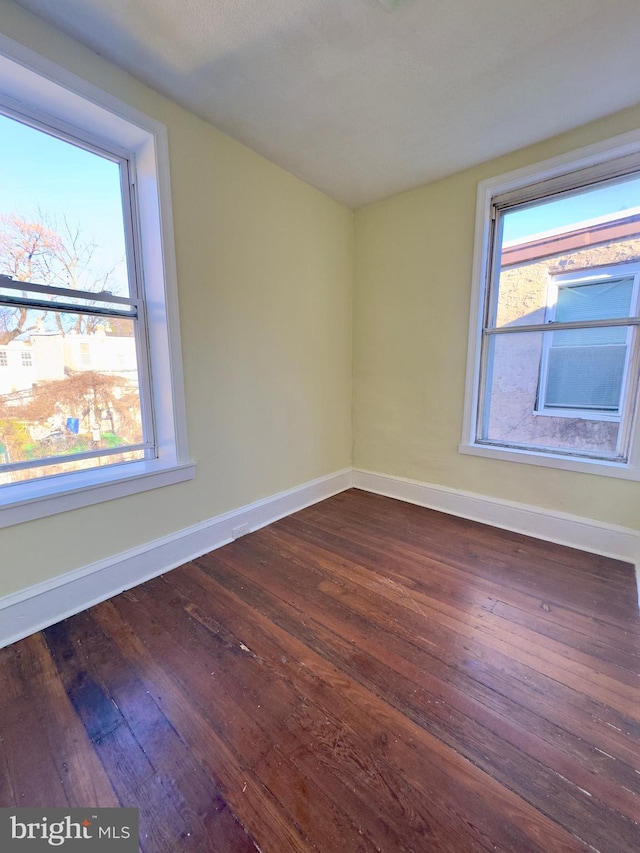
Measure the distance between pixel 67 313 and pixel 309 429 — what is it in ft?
5.91

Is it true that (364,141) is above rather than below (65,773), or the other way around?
above

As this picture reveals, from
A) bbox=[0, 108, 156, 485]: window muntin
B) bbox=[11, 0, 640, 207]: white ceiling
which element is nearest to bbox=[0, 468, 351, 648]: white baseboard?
bbox=[0, 108, 156, 485]: window muntin

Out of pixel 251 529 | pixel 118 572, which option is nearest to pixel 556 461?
pixel 251 529

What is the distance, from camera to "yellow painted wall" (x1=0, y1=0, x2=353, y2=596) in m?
1.60

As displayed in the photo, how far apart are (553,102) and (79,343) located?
111 inches

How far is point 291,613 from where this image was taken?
1632 millimetres

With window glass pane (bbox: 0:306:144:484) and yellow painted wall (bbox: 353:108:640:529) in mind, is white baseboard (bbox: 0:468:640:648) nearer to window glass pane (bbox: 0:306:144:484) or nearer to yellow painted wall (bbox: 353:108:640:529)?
yellow painted wall (bbox: 353:108:640:529)

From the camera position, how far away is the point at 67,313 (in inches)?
67.1

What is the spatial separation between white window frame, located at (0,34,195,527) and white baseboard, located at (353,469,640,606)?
1.86 meters

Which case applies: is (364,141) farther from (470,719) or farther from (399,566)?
(470,719)

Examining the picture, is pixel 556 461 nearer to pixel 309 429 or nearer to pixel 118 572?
pixel 309 429

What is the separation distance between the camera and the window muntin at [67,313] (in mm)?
1546

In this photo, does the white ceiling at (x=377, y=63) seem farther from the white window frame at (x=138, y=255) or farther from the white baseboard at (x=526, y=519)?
the white baseboard at (x=526, y=519)

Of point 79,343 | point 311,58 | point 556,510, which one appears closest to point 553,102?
point 311,58
